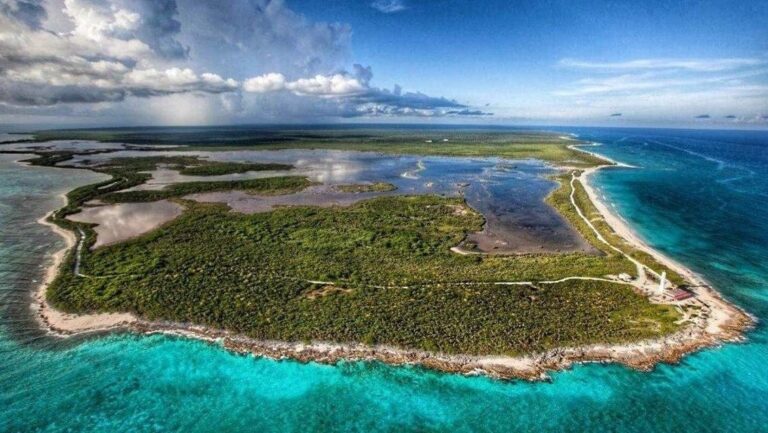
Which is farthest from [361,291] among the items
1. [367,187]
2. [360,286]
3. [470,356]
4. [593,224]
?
[367,187]

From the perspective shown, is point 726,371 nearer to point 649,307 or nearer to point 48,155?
point 649,307

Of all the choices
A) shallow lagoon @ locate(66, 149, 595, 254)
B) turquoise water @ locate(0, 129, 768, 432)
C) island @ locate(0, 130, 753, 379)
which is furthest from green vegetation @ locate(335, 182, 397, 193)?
turquoise water @ locate(0, 129, 768, 432)

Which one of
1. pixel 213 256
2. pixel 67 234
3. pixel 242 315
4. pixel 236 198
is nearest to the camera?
pixel 242 315

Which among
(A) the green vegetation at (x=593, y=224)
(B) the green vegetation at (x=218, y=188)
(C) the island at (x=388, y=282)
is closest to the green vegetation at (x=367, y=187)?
(C) the island at (x=388, y=282)

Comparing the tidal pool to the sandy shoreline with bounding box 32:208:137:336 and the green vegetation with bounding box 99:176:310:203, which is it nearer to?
the green vegetation with bounding box 99:176:310:203

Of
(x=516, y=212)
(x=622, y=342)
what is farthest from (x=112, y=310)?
(x=516, y=212)
